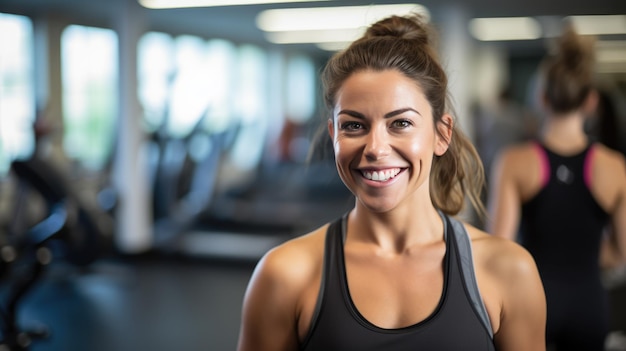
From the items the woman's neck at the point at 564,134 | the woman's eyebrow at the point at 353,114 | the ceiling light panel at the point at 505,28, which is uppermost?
the ceiling light panel at the point at 505,28

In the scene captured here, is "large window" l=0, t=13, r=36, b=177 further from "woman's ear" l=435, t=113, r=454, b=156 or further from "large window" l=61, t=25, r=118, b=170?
"woman's ear" l=435, t=113, r=454, b=156

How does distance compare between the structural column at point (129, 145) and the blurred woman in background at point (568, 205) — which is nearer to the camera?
the blurred woman in background at point (568, 205)

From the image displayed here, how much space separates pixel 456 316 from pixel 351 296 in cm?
16

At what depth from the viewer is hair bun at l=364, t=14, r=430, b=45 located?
122 centimetres

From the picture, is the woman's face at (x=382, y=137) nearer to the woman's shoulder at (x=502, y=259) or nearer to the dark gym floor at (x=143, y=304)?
the woman's shoulder at (x=502, y=259)

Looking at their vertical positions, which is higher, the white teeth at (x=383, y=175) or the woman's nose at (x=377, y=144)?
the woman's nose at (x=377, y=144)

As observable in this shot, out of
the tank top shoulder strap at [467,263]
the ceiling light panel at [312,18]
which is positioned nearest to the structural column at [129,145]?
Result: the ceiling light panel at [312,18]

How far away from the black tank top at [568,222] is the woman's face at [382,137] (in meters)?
0.87

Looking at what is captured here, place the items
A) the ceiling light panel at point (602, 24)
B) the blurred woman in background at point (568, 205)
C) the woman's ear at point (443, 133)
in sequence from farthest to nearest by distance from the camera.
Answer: the ceiling light panel at point (602, 24) → the blurred woman in background at point (568, 205) → the woman's ear at point (443, 133)

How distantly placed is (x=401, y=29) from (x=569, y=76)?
88 centimetres

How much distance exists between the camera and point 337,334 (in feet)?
3.45

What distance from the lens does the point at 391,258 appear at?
1169 mm

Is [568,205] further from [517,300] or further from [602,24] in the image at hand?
[602,24]

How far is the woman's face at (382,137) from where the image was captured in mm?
1071
